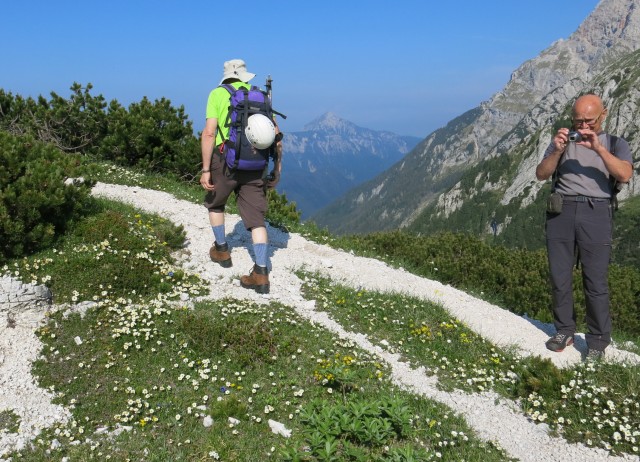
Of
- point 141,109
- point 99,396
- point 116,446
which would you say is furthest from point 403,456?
point 141,109

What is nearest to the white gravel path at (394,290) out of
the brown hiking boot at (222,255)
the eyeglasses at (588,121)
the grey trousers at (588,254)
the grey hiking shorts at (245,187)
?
the brown hiking boot at (222,255)

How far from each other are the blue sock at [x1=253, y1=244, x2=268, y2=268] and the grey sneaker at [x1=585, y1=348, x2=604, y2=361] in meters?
5.86

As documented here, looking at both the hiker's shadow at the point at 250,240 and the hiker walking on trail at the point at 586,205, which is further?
the hiker's shadow at the point at 250,240

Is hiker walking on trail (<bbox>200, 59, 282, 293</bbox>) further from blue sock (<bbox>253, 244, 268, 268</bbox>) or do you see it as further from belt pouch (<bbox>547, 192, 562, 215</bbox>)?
belt pouch (<bbox>547, 192, 562, 215</bbox>)

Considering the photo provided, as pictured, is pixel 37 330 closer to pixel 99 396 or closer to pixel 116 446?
pixel 99 396

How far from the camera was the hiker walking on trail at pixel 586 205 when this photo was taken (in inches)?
300

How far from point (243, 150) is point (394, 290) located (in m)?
4.59

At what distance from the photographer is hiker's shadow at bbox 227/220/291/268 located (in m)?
12.6

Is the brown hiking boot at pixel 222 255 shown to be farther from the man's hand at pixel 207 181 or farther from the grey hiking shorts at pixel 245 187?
the man's hand at pixel 207 181

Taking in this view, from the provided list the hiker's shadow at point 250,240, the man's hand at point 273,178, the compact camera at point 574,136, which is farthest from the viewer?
the hiker's shadow at point 250,240

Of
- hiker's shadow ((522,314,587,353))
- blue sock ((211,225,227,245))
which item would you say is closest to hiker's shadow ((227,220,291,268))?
blue sock ((211,225,227,245))

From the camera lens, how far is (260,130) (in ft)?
28.1

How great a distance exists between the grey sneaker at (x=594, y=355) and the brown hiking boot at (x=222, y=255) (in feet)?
23.2

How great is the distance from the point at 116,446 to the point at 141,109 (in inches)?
733
